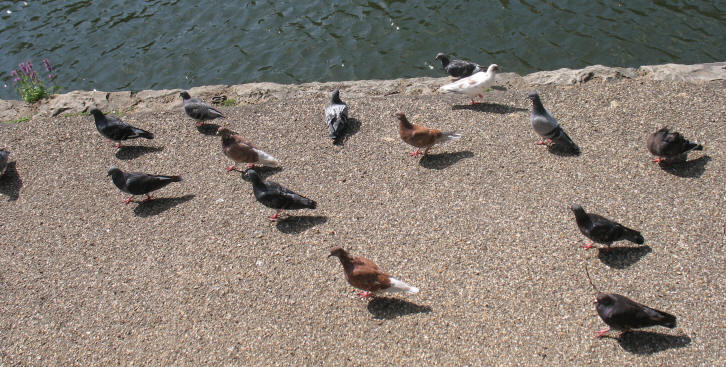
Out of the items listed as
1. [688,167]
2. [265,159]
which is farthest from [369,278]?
[688,167]

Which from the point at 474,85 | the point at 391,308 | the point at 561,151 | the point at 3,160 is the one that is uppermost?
the point at 474,85

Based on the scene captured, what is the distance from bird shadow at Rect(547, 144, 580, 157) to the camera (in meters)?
7.32

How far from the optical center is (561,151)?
7.42m

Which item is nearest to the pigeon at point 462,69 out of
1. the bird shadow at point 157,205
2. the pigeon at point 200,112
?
the pigeon at point 200,112

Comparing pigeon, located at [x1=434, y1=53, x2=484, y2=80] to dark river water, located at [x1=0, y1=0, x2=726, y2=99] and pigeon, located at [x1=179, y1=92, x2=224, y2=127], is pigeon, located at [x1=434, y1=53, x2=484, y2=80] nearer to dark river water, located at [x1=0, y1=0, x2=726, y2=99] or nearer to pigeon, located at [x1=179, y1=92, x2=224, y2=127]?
dark river water, located at [x1=0, y1=0, x2=726, y2=99]

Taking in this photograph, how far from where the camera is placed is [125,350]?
5.36 meters

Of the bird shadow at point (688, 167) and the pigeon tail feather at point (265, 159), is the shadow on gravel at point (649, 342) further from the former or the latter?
the pigeon tail feather at point (265, 159)

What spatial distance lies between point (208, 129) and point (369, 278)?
4.90m

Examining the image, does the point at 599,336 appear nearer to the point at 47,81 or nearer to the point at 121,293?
the point at 121,293

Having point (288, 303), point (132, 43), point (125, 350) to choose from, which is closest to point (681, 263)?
point (288, 303)

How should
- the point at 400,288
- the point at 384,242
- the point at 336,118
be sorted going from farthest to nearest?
the point at 336,118, the point at 384,242, the point at 400,288

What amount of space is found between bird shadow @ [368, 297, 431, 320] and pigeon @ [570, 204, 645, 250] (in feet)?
6.18

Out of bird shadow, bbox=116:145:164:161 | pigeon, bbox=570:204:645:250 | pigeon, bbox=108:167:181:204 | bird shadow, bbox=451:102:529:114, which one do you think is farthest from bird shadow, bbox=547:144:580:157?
bird shadow, bbox=116:145:164:161

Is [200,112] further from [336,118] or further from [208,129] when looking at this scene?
[336,118]
